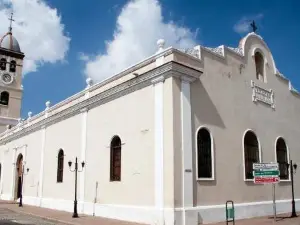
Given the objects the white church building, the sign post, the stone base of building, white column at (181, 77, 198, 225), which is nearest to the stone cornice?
the white church building

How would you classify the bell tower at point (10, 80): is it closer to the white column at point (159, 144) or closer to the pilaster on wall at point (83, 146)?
the pilaster on wall at point (83, 146)

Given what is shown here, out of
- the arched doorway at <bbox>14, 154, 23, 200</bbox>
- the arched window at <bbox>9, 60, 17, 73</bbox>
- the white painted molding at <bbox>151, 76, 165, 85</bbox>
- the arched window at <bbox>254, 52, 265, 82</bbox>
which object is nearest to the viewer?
the white painted molding at <bbox>151, 76, 165, 85</bbox>

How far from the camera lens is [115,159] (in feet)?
54.1

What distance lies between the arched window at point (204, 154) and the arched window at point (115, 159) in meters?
3.73

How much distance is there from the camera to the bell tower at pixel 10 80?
37344mm

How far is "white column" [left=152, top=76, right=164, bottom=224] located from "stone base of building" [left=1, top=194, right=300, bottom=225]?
1.16 ft

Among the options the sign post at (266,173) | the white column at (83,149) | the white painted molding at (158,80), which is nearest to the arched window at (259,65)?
the white painted molding at (158,80)

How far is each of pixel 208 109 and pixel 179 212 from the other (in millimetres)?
4465

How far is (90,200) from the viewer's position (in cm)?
1756

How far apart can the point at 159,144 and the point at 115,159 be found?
11.5ft

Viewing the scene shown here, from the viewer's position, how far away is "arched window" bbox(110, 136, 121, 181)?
53.0ft

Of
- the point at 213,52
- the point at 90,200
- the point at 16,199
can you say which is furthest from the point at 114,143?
the point at 16,199

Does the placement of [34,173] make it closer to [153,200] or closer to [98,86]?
[98,86]

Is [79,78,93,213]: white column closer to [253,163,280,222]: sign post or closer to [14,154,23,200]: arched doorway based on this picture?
[253,163,280,222]: sign post
